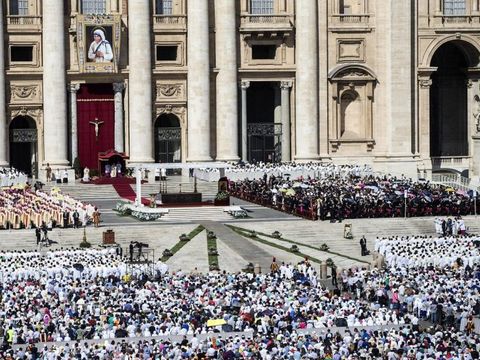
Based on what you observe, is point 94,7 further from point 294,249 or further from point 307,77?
point 294,249

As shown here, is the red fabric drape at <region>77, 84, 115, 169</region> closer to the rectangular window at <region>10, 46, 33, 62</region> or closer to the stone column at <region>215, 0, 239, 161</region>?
the rectangular window at <region>10, 46, 33, 62</region>

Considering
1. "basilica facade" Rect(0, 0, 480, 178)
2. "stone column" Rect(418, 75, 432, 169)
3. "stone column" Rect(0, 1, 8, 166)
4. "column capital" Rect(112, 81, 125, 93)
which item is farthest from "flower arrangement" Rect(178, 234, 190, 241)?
"stone column" Rect(418, 75, 432, 169)

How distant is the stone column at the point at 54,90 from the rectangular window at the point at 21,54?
6.85ft

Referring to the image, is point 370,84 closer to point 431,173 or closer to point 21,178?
point 431,173

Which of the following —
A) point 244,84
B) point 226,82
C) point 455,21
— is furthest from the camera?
point 455,21

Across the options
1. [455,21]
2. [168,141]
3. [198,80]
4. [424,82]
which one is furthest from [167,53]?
[455,21]

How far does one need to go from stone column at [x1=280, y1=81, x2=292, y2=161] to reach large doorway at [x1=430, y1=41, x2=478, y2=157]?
15.0m

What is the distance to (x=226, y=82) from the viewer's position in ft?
363

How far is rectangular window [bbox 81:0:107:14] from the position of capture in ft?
361

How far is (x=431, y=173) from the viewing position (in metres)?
114

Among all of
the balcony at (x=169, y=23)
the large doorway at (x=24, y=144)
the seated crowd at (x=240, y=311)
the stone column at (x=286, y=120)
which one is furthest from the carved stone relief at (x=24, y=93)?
the seated crowd at (x=240, y=311)

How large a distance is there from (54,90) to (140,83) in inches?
291

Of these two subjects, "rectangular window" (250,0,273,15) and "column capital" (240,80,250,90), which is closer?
"column capital" (240,80,250,90)

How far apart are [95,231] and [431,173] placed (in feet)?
146
